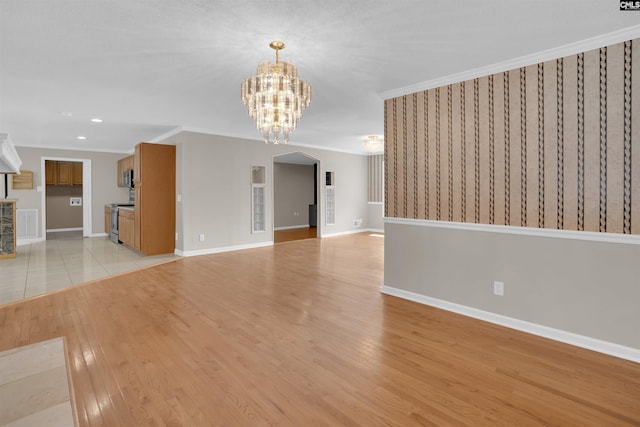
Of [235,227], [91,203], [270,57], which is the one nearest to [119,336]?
[270,57]

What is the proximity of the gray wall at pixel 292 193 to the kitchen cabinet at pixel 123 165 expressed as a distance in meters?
4.31

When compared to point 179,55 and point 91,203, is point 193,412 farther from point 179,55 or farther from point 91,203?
point 91,203

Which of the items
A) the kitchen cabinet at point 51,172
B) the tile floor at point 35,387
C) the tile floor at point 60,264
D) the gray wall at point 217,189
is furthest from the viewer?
the kitchen cabinet at point 51,172

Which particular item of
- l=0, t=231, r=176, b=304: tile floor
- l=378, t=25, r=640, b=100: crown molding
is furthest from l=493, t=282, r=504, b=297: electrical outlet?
l=0, t=231, r=176, b=304: tile floor

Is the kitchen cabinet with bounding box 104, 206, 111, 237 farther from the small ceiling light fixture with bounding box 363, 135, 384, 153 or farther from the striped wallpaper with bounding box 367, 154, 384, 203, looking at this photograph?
the striped wallpaper with bounding box 367, 154, 384, 203

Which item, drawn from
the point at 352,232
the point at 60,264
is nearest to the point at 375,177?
the point at 352,232

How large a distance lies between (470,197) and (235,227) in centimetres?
498

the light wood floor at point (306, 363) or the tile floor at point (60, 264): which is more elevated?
the tile floor at point (60, 264)

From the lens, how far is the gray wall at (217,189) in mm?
6250

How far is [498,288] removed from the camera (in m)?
3.10

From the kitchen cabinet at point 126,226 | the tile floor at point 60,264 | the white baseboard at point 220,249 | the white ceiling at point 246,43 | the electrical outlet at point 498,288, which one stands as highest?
the white ceiling at point 246,43

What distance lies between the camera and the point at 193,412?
1.78m

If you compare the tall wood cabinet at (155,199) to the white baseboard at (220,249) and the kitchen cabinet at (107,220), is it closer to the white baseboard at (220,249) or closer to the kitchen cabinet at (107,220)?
the white baseboard at (220,249)

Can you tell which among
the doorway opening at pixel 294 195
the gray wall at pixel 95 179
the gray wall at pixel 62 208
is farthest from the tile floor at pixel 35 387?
the gray wall at pixel 62 208
